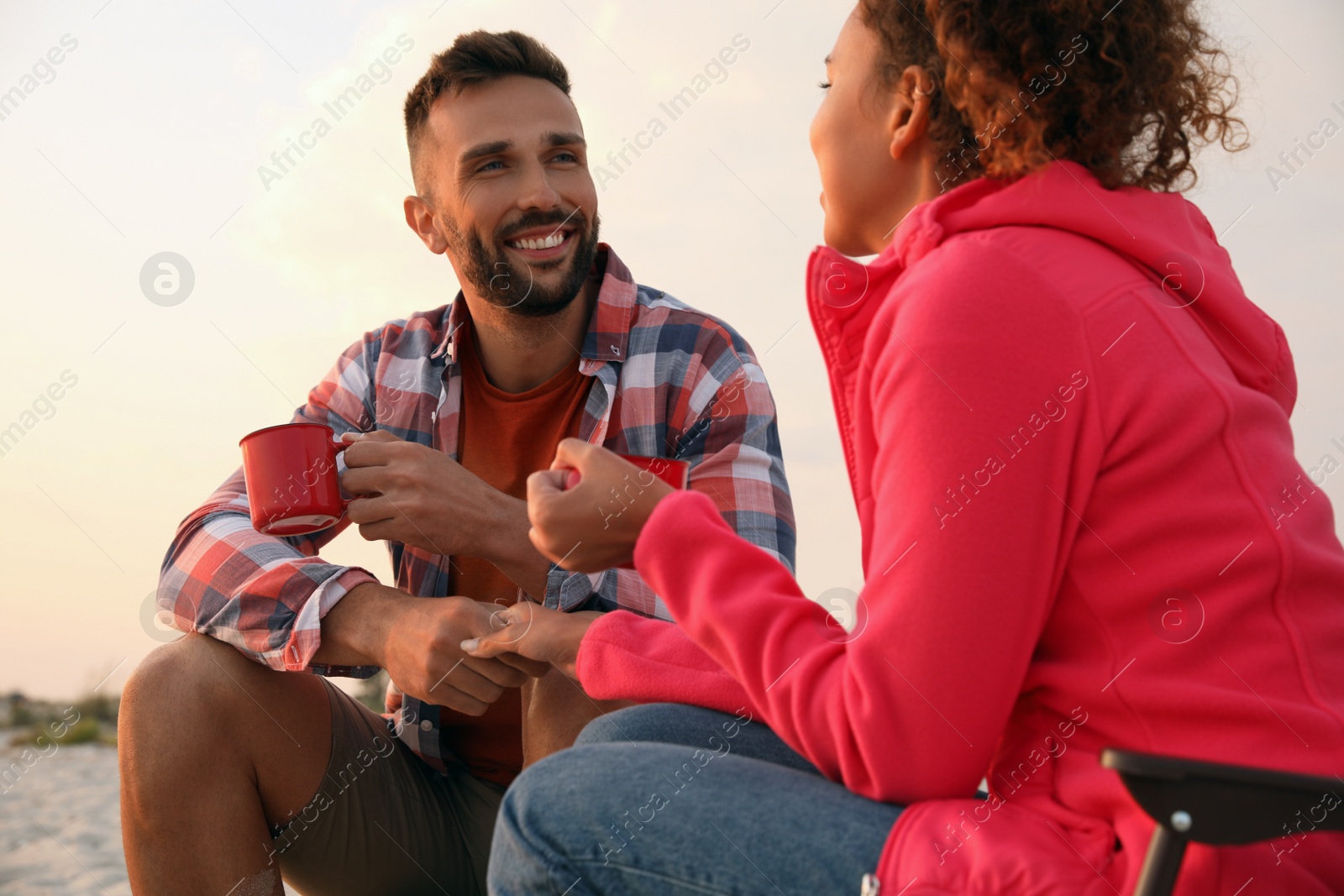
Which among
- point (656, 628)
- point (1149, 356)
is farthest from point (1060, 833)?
point (656, 628)

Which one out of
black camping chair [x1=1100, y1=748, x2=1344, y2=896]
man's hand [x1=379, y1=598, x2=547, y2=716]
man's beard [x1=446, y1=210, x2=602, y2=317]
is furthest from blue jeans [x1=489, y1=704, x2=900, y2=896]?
man's beard [x1=446, y1=210, x2=602, y2=317]

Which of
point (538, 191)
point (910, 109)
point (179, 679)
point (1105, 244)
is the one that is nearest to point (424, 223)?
point (538, 191)

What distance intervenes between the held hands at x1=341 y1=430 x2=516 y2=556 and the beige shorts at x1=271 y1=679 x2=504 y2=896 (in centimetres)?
44

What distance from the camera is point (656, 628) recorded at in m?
1.48

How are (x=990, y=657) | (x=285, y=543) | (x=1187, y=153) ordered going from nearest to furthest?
1. (x=990, y=657)
2. (x=1187, y=153)
3. (x=285, y=543)

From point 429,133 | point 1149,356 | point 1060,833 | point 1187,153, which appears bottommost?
point 1060,833

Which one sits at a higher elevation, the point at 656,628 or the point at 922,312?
the point at 922,312

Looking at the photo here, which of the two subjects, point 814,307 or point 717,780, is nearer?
point 717,780

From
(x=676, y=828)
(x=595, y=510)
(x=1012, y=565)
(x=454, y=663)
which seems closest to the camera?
(x=1012, y=565)

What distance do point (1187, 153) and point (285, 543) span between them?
1.91 m

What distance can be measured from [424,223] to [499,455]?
0.92 metres

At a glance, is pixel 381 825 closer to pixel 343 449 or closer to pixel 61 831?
pixel 343 449

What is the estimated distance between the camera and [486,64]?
117 inches

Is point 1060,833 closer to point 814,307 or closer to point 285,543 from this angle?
point 814,307
